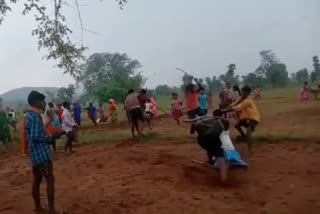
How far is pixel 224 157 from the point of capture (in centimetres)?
770

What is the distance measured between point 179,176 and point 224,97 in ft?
26.5

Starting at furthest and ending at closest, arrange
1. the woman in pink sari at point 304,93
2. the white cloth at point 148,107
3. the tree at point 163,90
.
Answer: the tree at point 163,90, the woman in pink sari at point 304,93, the white cloth at point 148,107

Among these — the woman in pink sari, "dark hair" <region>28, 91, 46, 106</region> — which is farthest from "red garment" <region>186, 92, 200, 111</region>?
the woman in pink sari

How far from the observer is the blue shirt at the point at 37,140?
6.11m

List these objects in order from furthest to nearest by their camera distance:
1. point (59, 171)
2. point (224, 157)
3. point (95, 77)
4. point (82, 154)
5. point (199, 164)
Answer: point (95, 77)
point (82, 154)
point (59, 171)
point (199, 164)
point (224, 157)

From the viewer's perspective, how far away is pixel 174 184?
7.29 metres

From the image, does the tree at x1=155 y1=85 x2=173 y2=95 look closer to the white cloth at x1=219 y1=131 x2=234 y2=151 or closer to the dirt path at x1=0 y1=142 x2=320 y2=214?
the dirt path at x1=0 y1=142 x2=320 y2=214

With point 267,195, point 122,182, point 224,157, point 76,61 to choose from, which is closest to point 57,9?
point 76,61

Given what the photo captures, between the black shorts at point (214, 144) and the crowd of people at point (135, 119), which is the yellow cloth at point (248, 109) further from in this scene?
the black shorts at point (214, 144)

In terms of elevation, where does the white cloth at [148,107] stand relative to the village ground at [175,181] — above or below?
above

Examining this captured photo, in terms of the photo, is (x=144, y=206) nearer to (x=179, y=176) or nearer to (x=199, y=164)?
(x=179, y=176)

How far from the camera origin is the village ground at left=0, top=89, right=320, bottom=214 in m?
6.23

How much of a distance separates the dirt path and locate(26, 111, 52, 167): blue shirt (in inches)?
36.1

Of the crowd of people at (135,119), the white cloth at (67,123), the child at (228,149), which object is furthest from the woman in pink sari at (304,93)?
the child at (228,149)
